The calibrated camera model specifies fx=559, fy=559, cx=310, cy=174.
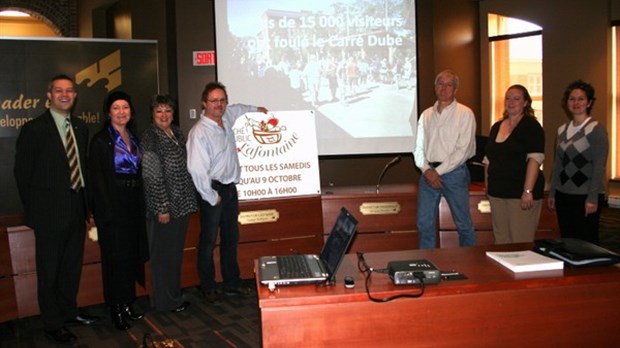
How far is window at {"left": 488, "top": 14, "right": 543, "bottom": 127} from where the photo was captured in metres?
7.64

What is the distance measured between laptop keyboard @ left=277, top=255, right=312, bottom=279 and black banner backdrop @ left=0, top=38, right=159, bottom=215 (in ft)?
14.5

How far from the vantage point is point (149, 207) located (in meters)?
3.46

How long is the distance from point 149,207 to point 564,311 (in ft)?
7.92

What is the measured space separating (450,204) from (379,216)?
2.15 ft

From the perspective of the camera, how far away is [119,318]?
3.39 meters

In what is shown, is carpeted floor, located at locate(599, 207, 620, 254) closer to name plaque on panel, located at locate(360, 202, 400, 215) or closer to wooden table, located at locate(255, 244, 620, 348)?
name plaque on panel, located at locate(360, 202, 400, 215)

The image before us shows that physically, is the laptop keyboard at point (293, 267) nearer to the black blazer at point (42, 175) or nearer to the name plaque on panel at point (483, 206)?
the black blazer at point (42, 175)

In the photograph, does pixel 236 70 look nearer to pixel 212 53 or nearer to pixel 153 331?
pixel 212 53

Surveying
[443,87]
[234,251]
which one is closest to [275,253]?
[234,251]

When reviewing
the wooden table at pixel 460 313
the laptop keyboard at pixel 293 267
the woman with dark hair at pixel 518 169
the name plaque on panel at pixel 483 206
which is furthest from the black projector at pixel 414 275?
the name plaque on panel at pixel 483 206

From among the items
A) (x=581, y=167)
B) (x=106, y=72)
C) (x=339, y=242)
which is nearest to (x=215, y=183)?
(x=339, y=242)

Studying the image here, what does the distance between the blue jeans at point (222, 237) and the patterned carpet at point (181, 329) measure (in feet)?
0.53

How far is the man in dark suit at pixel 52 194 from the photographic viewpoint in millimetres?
3170

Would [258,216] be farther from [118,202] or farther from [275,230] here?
[118,202]
